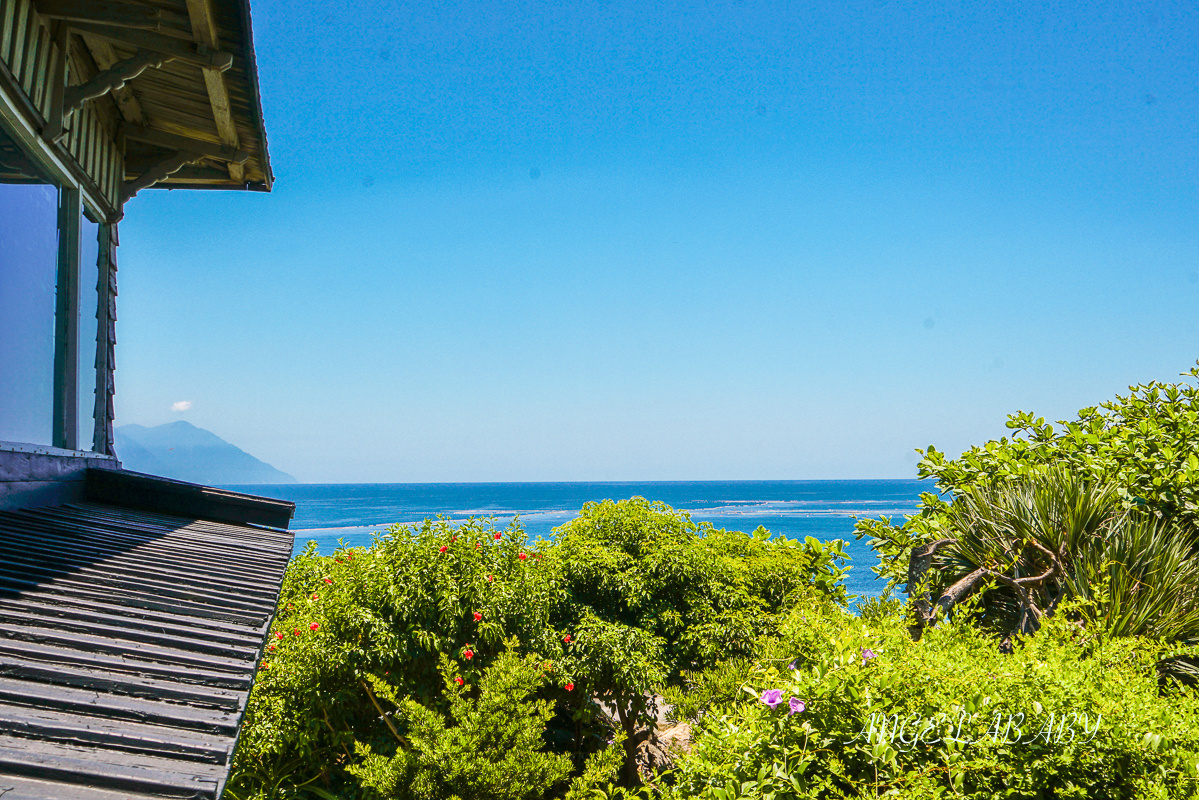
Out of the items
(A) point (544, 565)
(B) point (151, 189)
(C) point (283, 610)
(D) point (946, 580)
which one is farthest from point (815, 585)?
(B) point (151, 189)

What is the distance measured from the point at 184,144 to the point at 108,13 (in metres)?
2.41

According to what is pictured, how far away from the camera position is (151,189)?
8.16 m

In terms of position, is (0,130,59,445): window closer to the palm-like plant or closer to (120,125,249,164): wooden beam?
(120,125,249,164): wooden beam

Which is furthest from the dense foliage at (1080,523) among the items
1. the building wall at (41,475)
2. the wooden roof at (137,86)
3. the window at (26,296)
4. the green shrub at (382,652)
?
the wooden roof at (137,86)

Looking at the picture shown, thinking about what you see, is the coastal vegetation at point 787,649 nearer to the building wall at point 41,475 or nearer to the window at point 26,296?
the building wall at point 41,475

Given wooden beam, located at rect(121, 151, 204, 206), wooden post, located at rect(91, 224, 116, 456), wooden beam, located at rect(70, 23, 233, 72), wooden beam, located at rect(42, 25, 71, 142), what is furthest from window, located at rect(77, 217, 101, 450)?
wooden beam, located at rect(70, 23, 233, 72)

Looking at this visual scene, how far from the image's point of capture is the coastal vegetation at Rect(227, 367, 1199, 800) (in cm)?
304

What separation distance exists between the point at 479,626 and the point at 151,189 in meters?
6.02

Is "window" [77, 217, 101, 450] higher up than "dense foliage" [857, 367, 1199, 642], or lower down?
higher up

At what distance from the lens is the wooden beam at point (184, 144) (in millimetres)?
7301

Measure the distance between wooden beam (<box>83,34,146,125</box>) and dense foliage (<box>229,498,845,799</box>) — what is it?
496cm

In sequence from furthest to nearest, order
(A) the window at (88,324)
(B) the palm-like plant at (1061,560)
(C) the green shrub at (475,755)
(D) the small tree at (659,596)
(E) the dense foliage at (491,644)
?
1. (D) the small tree at (659,596)
2. (E) the dense foliage at (491,644)
3. (C) the green shrub at (475,755)
4. (A) the window at (88,324)
5. (B) the palm-like plant at (1061,560)

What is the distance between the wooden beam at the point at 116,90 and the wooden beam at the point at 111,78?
8 cm

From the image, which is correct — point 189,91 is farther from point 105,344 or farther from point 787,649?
point 787,649
